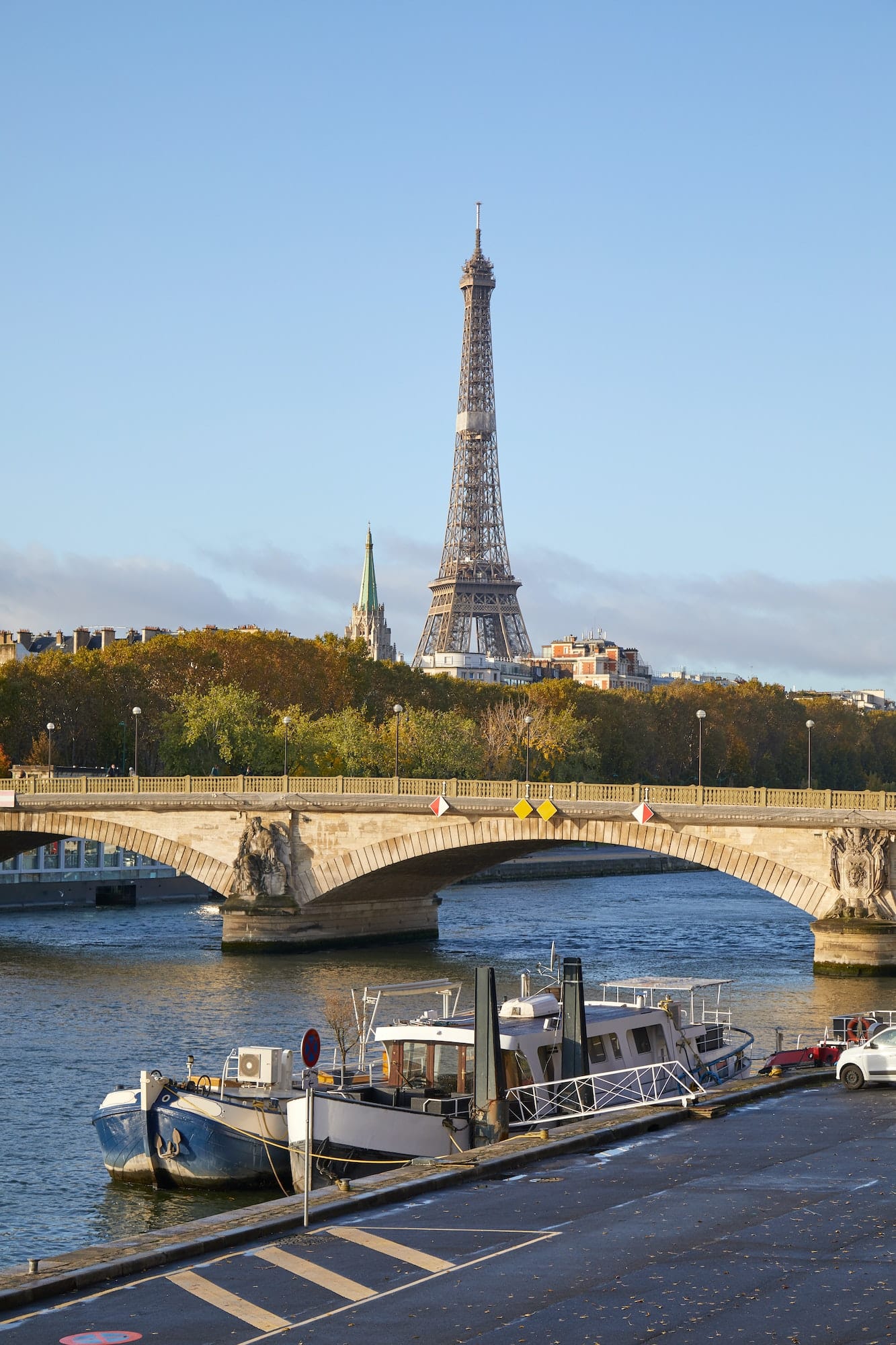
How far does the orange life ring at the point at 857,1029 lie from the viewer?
1364 inches

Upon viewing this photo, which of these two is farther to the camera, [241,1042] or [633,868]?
[633,868]

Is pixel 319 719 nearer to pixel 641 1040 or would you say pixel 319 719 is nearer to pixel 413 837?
pixel 413 837

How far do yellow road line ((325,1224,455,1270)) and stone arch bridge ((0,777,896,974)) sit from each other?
37058 mm

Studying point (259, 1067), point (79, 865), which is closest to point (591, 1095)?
point (259, 1067)

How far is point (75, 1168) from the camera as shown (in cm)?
2947

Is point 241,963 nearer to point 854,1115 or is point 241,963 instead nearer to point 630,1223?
point 854,1115

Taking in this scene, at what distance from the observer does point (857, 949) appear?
53.9 metres

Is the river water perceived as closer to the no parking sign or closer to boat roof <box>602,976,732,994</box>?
boat roof <box>602,976,732,994</box>

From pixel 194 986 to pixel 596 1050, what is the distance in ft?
83.0

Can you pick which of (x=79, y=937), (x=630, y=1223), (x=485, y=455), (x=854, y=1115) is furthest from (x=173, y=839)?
(x=485, y=455)

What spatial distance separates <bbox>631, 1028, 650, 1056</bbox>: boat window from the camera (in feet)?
102

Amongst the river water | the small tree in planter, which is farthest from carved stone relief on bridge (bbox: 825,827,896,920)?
the small tree in planter

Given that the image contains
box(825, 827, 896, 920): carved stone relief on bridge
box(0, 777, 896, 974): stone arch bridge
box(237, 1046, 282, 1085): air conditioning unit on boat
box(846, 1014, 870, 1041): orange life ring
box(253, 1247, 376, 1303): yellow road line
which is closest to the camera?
box(253, 1247, 376, 1303): yellow road line

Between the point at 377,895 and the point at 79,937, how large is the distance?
468 inches
